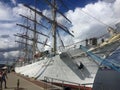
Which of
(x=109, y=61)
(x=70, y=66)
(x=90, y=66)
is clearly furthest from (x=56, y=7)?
(x=109, y=61)

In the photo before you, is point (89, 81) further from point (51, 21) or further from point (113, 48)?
point (51, 21)

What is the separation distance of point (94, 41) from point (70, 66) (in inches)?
179

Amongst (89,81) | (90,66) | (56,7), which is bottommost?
(89,81)

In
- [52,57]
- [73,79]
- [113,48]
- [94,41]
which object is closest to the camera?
[113,48]

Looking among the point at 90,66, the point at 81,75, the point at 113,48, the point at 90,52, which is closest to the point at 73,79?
the point at 81,75

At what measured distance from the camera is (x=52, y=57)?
28266 millimetres

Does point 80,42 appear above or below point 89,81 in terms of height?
above

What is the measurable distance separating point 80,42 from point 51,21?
1136 centimetres

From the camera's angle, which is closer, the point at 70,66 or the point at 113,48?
the point at 113,48

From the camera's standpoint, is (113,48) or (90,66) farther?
(90,66)

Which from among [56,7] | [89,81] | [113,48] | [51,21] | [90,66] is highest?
[56,7]

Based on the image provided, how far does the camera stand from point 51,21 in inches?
1324

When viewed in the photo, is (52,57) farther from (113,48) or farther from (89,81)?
(113,48)

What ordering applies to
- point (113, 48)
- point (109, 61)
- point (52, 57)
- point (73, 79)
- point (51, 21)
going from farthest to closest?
1. point (51, 21)
2. point (52, 57)
3. point (73, 79)
4. point (113, 48)
5. point (109, 61)
